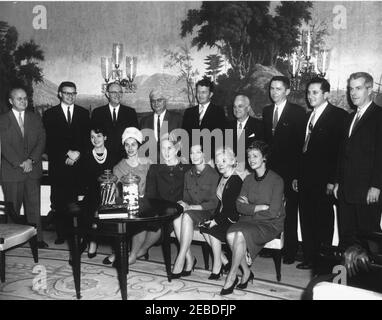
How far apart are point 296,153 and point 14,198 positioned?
10.6ft

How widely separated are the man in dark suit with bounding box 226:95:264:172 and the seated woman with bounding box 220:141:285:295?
829mm

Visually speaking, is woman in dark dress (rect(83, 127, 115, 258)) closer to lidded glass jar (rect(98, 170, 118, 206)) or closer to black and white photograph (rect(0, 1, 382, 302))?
black and white photograph (rect(0, 1, 382, 302))

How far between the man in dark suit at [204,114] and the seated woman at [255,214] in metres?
1.15

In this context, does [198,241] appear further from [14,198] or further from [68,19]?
[68,19]

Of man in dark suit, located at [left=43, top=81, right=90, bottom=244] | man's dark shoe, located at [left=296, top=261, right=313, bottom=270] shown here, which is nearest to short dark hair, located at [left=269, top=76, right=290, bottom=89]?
man's dark shoe, located at [left=296, top=261, right=313, bottom=270]

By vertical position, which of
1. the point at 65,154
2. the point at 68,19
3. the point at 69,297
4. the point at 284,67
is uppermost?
the point at 68,19

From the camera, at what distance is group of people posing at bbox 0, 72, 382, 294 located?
13.4 feet

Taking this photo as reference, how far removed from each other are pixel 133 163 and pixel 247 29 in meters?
2.14

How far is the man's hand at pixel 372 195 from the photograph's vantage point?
395 centimetres

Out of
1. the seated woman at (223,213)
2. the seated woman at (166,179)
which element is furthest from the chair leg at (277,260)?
the seated woman at (166,179)

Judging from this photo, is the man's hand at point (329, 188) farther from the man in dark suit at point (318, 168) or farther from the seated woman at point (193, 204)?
the seated woman at point (193, 204)

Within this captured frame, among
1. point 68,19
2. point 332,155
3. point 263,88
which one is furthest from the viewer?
point 68,19

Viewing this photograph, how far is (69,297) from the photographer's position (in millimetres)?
3930
